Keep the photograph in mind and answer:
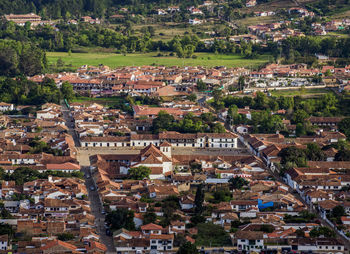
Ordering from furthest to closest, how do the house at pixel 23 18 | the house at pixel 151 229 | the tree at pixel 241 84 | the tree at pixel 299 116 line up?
the house at pixel 23 18 → the tree at pixel 241 84 → the tree at pixel 299 116 → the house at pixel 151 229

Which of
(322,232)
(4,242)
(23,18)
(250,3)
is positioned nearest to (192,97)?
(322,232)

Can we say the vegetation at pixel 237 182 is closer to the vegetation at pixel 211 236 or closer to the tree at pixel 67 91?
the vegetation at pixel 211 236

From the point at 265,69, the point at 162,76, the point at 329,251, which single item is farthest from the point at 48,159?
the point at 265,69

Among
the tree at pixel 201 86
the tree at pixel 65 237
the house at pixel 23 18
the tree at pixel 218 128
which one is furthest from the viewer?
the house at pixel 23 18

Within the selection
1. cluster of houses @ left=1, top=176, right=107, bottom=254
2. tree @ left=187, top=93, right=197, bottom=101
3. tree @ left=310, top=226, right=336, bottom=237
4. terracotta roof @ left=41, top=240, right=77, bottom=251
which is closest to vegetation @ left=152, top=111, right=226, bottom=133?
tree @ left=187, top=93, right=197, bottom=101

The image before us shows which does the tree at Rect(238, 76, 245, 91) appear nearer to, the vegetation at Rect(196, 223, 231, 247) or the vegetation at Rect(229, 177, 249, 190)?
the vegetation at Rect(229, 177, 249, 190)

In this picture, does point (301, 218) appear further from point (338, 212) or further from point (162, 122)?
point (162, 122)

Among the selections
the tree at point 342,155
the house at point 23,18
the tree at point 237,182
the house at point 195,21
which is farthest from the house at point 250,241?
the house at point 23,18
